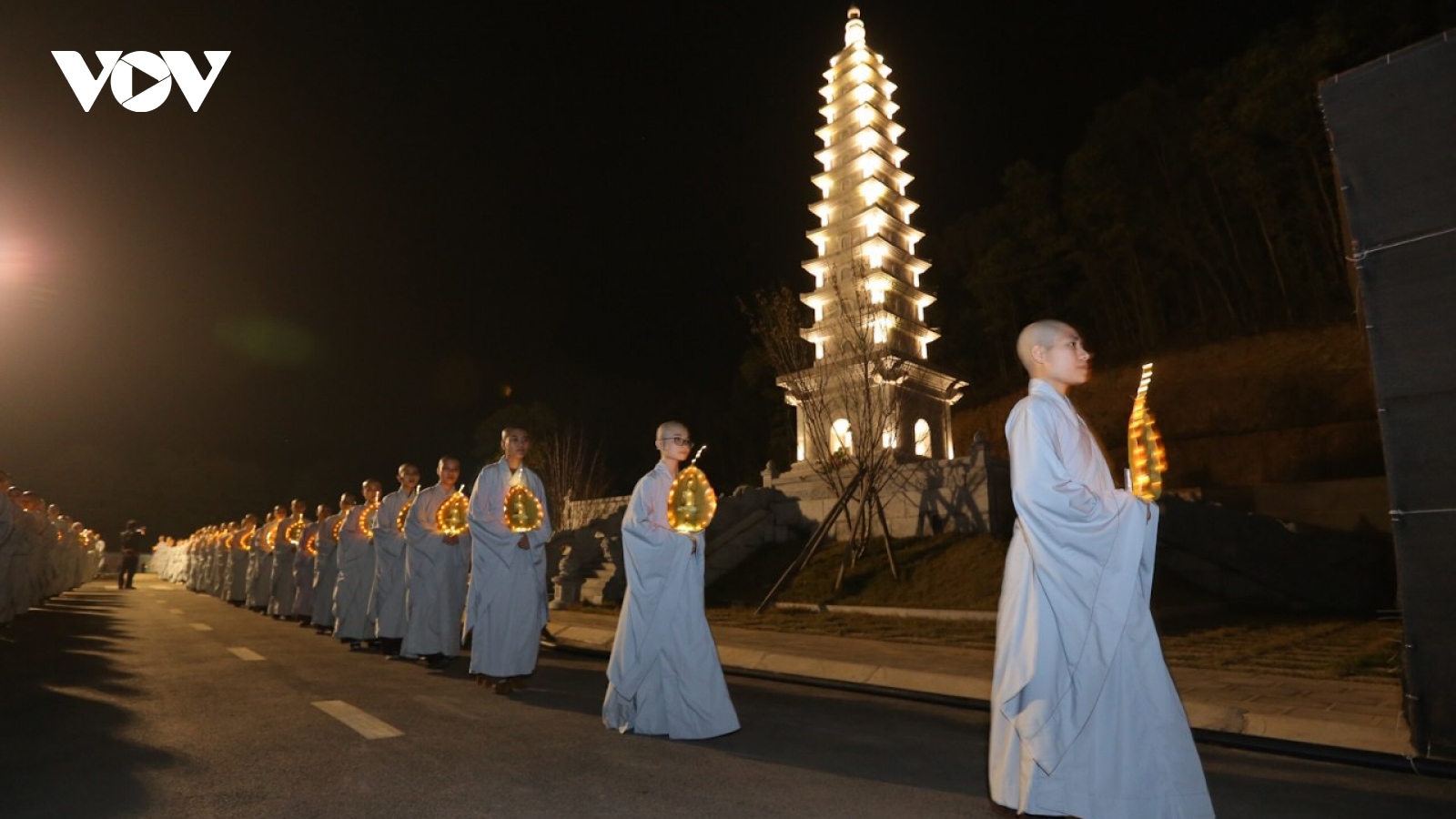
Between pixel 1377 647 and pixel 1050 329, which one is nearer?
pixel 1050 329

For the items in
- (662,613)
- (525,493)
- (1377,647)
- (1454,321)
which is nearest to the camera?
(1454,321)

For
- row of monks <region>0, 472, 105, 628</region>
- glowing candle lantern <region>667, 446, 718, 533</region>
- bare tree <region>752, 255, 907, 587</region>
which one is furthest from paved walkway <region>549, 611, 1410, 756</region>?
row of monks <region>0, 472, 105, 628</region>

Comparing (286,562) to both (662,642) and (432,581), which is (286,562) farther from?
(662,642)

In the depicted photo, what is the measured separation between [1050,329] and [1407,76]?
318 cm

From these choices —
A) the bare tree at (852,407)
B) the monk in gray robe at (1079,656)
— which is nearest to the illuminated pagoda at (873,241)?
the bare tree at (852,407)

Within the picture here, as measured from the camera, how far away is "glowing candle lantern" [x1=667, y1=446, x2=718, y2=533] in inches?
266

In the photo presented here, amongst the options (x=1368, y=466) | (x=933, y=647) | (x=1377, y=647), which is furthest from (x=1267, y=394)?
(x=933, y=647)

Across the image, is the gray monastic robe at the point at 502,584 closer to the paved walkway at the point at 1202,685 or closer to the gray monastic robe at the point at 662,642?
the gray monastic robe at the point at 662,642

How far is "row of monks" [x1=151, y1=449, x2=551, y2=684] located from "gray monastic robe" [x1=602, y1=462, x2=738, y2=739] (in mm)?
→ 1958

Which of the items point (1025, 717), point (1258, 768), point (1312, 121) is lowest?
point (1258, 768)

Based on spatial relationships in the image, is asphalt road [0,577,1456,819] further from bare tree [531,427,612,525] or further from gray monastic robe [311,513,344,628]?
bare tree [531,427,612,525]

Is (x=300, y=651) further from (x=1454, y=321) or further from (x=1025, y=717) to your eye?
(x=1454, y=321)

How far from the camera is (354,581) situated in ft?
44.5

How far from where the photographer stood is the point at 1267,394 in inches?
1191
